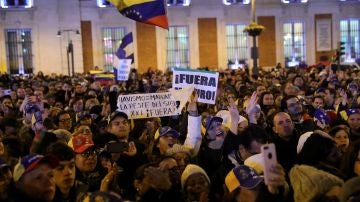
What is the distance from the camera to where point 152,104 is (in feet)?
25.9

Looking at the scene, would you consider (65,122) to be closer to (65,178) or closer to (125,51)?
(65,178)

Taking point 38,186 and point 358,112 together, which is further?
point 358,112

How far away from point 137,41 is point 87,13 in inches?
135

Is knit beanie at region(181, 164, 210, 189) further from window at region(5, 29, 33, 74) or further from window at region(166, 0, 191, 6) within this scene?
window at region(166, 0, 191, 6)

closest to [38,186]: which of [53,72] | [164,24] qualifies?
[164,24]

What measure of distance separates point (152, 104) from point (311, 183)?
4.42 metres

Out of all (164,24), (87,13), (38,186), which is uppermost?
(87,13)

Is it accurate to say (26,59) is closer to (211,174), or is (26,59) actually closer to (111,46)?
(111,46)

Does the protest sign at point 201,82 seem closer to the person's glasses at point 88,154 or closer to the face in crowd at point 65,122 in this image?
the face in crowd at point 65,122

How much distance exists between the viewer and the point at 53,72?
104 feet

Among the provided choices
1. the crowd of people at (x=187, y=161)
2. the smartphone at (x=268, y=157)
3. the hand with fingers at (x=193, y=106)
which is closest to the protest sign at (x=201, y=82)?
the hand with fingers at (x=193, y=106)

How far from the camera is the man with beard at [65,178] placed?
14.7 feet

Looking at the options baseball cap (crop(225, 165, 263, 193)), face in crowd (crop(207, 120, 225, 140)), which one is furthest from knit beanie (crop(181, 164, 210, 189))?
face in crowd (crop(207, 120, 225, 140))

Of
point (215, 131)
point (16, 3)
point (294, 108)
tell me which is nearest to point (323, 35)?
point (16, 3)
